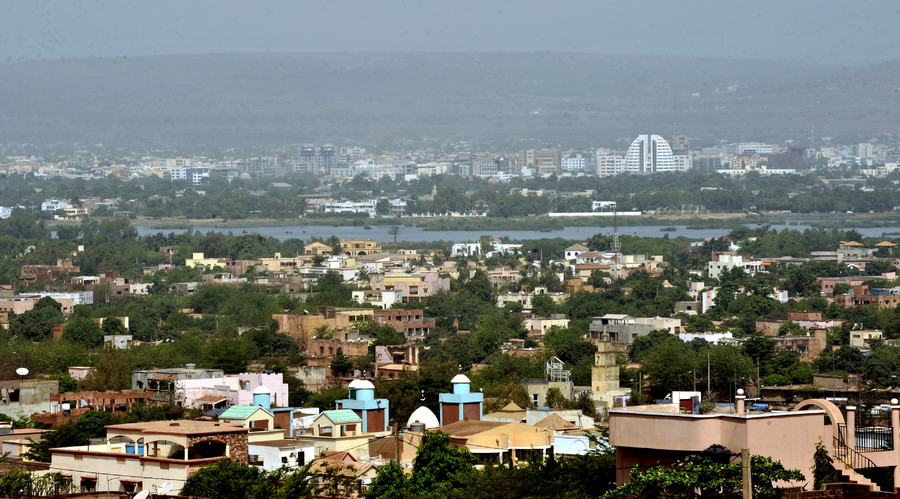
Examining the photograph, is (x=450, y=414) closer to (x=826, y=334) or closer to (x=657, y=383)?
(x=657, y=383)

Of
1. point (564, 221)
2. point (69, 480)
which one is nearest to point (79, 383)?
point (69, 480)

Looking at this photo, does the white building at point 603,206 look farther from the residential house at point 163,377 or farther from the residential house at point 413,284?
the residential house at point 163,377

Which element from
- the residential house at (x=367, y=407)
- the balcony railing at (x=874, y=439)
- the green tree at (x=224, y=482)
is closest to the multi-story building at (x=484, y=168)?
the residential house at (x=367, y=407)

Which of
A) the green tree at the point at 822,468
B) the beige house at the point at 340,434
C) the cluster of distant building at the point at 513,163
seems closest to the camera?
the green tree at the point at 822,468

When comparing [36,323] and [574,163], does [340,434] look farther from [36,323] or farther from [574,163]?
[574,163]

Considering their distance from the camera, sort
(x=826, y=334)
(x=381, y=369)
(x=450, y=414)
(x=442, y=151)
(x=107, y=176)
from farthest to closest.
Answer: (x=442, y=151) → (x=107, y=176) → (x=826, y=334) → (x=381, y=369) → (x=450, y=414)

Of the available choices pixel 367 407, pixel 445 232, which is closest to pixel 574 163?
pixel 445 232
